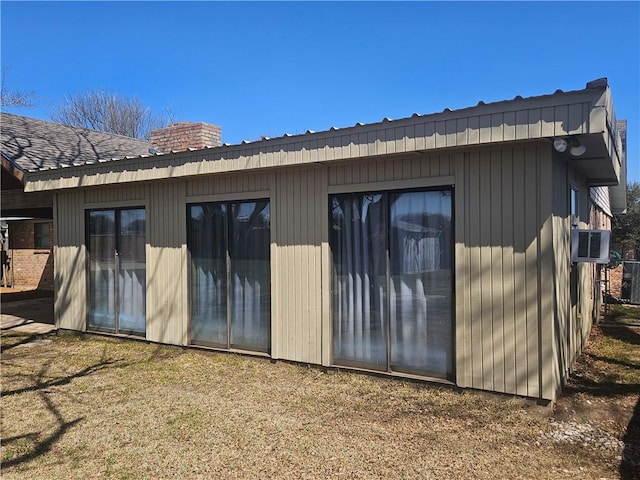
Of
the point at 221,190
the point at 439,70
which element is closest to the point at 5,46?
the point at 221,190

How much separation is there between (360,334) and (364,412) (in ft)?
3.78

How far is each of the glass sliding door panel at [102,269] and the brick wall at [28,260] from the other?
326 inches

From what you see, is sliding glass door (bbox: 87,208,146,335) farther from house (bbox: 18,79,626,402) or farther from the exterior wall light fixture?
the exterior wall light fixture

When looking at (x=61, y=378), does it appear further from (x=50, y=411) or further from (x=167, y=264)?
(x=167, y=264)

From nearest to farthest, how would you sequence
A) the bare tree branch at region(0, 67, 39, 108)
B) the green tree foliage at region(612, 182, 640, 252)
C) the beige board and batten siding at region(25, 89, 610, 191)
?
the beige board and batten siding at region(25, 89, 610, 191), the bare tree branch at region(0, 67, 39, 108), the green tree foliage at region(612, 182, 640, 252)

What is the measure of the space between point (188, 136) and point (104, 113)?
82.3 ft

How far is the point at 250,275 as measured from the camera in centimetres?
642

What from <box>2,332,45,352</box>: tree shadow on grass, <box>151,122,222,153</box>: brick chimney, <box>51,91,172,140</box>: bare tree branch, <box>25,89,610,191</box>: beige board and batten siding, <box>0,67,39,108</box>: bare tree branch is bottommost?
<box>2,332,45,352</box>: tree shadow on grass

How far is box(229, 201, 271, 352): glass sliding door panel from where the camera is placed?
20.5 ft

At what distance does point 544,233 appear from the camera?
434cm

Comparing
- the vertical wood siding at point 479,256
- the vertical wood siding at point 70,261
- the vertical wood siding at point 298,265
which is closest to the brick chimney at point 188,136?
the vertical wood siding at point 70,261

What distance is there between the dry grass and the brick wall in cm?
1038

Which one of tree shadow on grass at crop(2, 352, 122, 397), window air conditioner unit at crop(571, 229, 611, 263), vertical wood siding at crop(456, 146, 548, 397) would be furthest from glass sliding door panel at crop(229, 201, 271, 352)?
window air conditioner unit at crop(571, 229, 611, 263)

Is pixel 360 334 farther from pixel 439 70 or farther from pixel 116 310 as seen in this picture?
pixel 439 70
